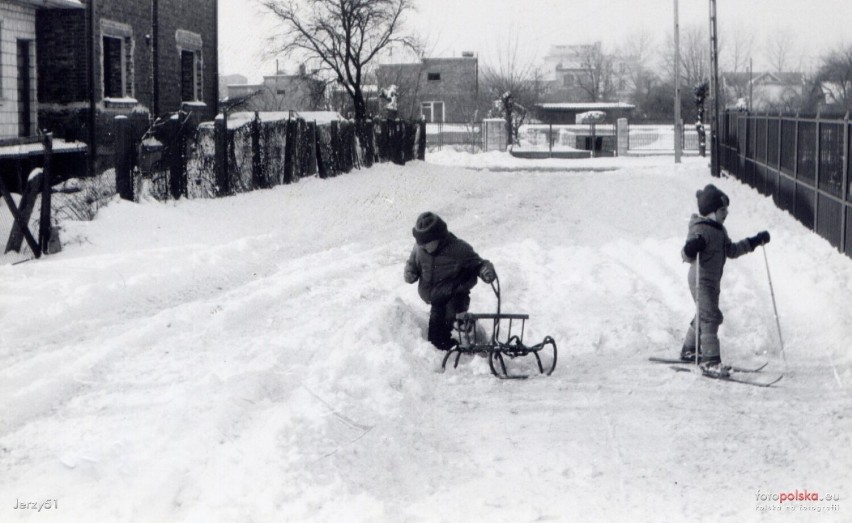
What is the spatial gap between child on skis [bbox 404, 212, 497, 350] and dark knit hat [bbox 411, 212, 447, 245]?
0.13 ft

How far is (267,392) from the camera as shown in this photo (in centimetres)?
708

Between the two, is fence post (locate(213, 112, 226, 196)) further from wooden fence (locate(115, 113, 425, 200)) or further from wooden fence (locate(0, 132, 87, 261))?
wooden fence (locate(0, 132, 87, 261))

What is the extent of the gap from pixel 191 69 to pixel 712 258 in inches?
892

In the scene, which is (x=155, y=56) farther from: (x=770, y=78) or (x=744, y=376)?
(x=770, y=78)

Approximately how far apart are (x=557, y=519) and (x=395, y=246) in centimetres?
993

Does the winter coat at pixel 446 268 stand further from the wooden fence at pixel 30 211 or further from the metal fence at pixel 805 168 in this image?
the metal fence at pixel 805 168

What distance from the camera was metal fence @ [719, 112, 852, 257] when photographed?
47.3ft

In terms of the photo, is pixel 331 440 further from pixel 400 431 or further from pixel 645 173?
pixel 645 173

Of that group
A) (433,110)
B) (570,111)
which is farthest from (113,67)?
(433,110)

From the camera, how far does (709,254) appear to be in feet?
27.9

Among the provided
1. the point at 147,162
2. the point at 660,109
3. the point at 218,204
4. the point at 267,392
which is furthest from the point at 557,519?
the point at 660,109

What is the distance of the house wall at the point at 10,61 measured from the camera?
20.5m

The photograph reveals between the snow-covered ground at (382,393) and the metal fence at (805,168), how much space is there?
84 cm

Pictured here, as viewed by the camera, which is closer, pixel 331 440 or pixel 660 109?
pixel 331 440
